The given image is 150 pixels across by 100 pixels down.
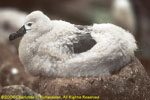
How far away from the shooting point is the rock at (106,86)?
2908 millimetres

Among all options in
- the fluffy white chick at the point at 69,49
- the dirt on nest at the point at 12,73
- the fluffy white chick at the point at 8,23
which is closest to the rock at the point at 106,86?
the fluffy white chick at the point at 69,49

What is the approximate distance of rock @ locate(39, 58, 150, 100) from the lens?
2.91 m

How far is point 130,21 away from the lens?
8875mm

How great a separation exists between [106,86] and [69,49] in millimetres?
358

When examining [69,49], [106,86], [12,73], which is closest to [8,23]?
[12,73]

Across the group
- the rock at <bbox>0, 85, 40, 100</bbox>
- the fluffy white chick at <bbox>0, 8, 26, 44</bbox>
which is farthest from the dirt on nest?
the fluffy white chick at <bbox>0, 8, 26, 44</bbox>

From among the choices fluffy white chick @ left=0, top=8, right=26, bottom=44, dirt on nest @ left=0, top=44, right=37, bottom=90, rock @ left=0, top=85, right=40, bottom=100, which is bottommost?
fluffy white chick @ left=0, top=8, right=26, bottom=44

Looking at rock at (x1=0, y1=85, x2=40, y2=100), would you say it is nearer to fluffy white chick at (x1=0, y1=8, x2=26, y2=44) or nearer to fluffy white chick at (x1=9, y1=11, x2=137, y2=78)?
fluffy white chick at (x1=9, y1=11, x2=137, y2=78)

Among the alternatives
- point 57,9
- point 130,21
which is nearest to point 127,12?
point 130,21

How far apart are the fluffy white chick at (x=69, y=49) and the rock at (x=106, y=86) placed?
0.05 meters

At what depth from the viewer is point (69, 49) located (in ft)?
9.68

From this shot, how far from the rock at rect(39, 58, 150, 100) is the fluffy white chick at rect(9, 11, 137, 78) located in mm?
45

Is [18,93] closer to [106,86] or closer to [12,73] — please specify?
[106,86]

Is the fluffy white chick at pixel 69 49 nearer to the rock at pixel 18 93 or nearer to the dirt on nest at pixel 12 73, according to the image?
the rock at pixel 18 93
